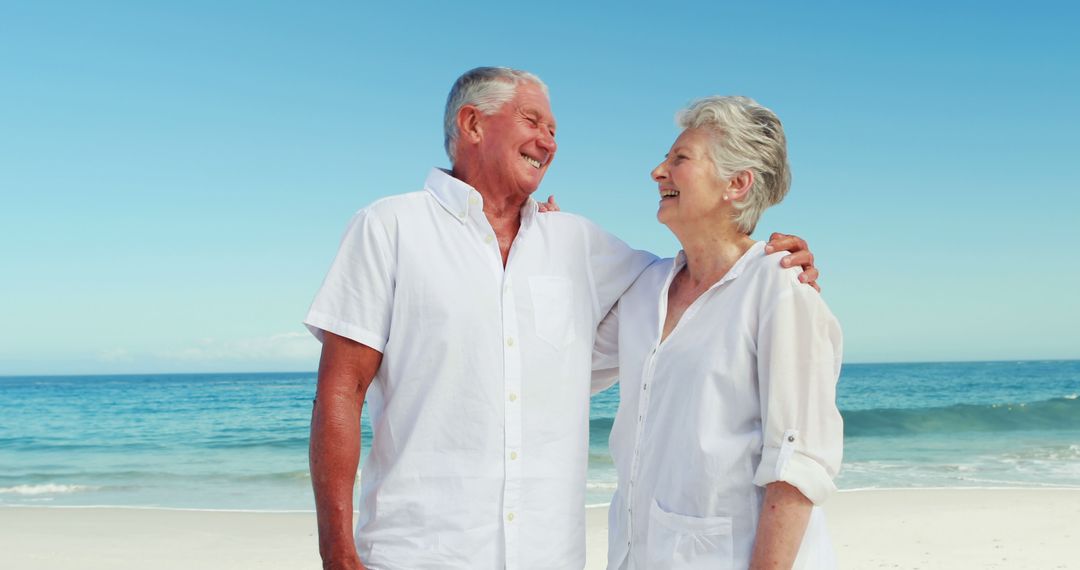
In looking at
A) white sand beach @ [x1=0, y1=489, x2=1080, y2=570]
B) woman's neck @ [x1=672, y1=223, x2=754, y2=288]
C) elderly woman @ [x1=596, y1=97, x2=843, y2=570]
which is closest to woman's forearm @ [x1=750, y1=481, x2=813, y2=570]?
elderly woman @ [x1=596, y1=97, x2=843, y2=570]

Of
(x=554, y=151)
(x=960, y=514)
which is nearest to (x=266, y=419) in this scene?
(x=960, y=514)

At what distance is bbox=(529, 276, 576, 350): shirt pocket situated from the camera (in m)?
2.70

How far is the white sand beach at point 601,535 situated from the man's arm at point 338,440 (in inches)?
207

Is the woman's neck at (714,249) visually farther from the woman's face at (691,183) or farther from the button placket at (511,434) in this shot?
the button placket at (511,434)

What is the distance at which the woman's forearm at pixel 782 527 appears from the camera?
2391mm

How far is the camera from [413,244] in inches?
103

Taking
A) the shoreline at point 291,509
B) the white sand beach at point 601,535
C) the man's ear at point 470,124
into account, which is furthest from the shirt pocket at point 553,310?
the shoreline at point 291,509

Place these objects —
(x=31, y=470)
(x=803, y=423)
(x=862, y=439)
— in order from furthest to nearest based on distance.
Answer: (x=862, y=439), (x=31, y=470), (x=803, y=423)

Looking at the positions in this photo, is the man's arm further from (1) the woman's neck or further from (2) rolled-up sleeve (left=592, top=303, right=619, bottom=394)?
(1) the woman's neck

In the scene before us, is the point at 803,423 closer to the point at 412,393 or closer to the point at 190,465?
the point at 412,393

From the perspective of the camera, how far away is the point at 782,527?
2.39 metres

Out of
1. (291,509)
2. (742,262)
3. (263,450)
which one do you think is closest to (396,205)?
(742,262)

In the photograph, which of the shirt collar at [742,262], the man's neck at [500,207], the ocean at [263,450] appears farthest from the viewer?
the ocean at [263,450]

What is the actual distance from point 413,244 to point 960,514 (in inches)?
319
